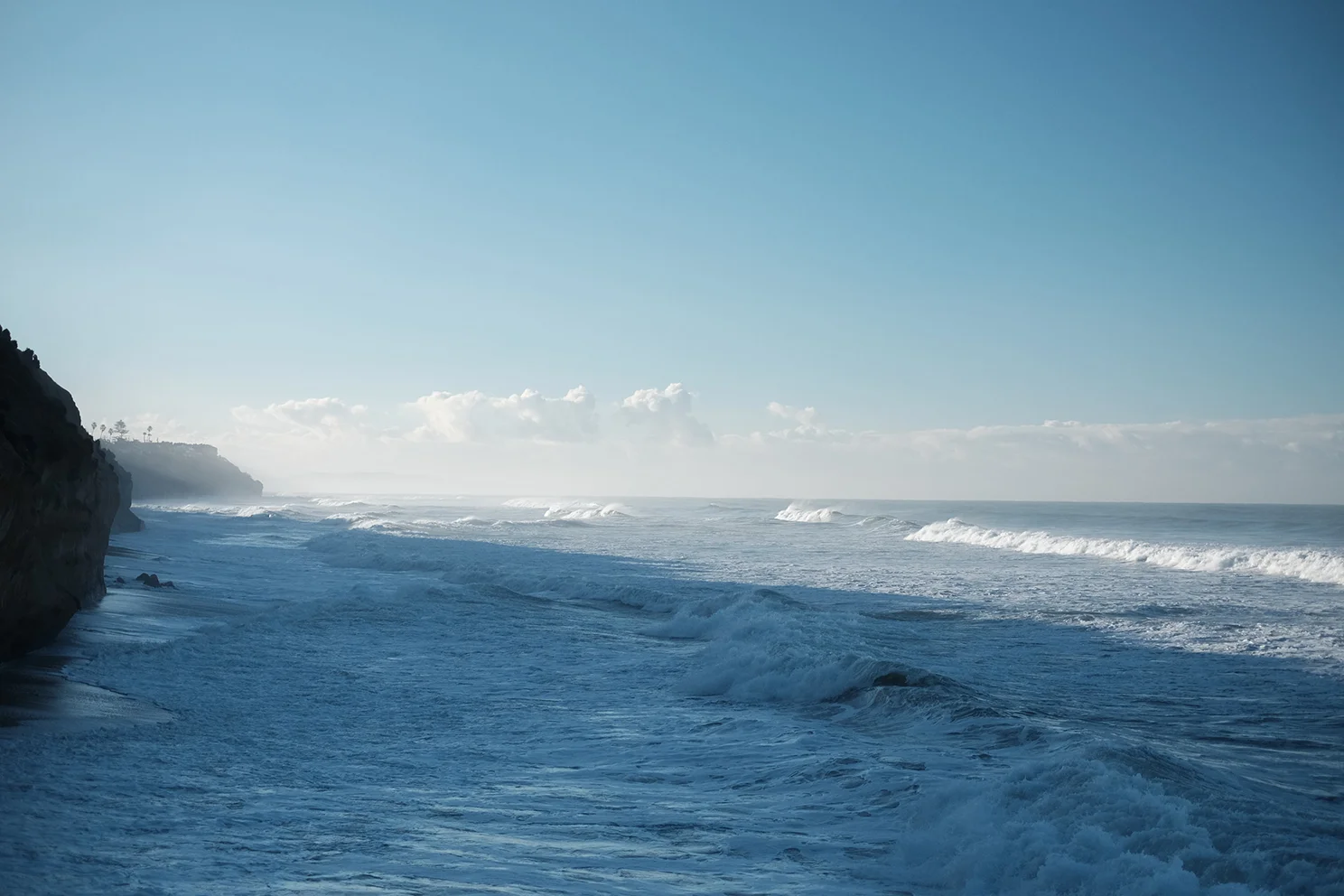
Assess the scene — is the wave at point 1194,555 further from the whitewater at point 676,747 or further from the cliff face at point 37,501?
the cliff face at point 37,501

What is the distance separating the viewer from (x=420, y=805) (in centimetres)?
654

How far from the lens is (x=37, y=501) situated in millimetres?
10648

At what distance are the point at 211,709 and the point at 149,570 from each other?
18.4 metres

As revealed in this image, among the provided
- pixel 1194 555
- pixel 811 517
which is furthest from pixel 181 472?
pixel 1194 555

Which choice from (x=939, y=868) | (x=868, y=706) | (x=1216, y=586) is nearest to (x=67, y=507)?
(x=868, y=706)

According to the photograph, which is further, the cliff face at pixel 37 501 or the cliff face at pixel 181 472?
the cliff face at pixel 181 472

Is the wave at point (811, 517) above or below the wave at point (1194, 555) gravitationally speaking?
below

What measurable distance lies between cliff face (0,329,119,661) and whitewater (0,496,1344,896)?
685mm

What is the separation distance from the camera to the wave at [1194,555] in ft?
91.5

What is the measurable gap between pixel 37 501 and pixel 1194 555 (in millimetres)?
36379

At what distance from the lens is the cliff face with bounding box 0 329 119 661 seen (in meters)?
9.90

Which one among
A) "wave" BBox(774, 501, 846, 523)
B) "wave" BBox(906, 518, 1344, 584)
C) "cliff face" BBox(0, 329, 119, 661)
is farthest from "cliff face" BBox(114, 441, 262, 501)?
"cliff face" BBox(0, 329, 119, 661)

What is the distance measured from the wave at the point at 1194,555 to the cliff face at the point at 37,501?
3185 cm

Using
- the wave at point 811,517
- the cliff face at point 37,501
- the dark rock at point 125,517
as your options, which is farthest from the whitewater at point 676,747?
the wave at point 811,517
